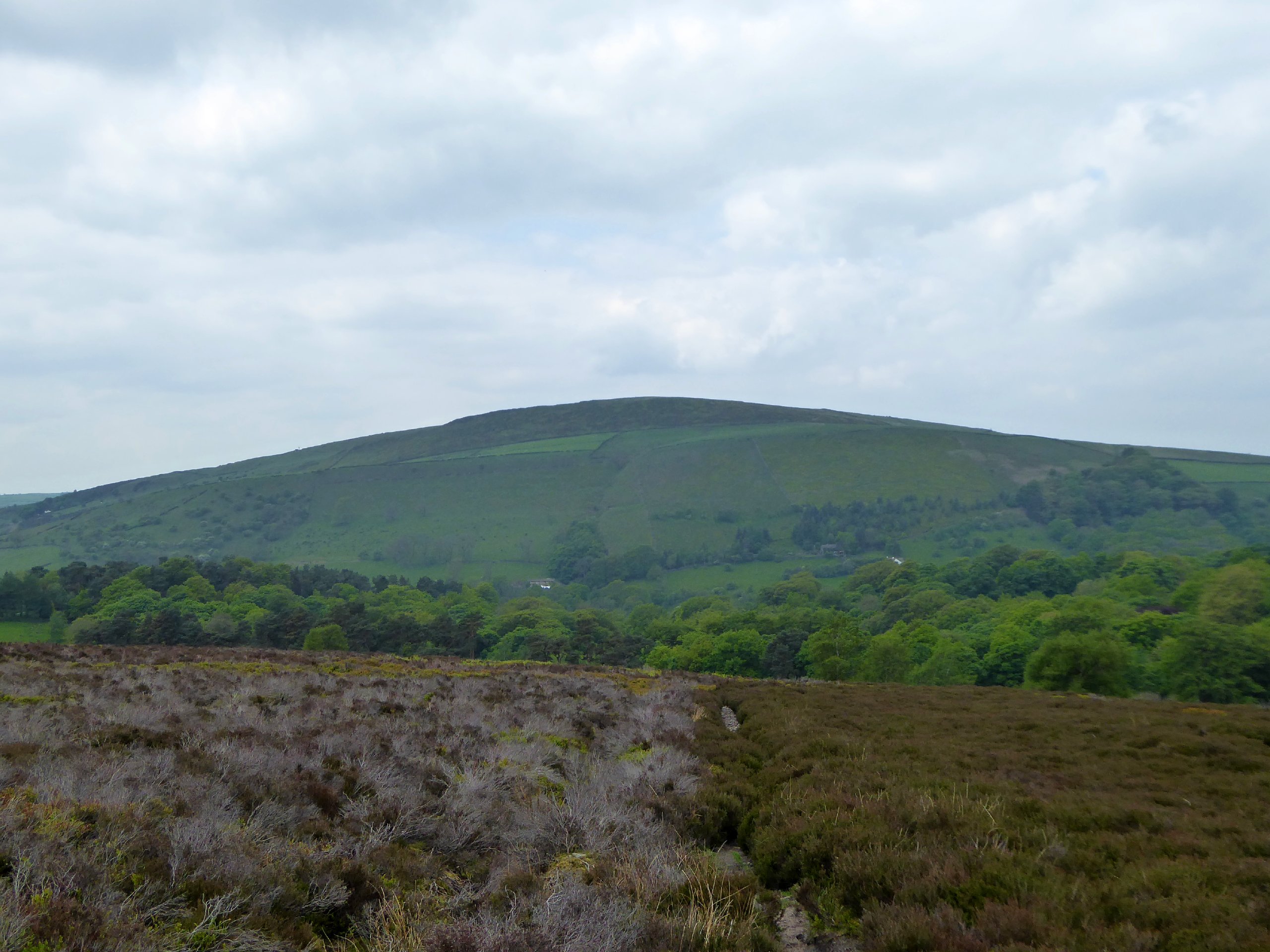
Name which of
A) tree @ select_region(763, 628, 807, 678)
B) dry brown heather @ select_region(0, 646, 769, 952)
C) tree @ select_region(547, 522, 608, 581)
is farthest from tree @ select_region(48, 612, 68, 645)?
tree @ select_region(547, 522, 608, 581)

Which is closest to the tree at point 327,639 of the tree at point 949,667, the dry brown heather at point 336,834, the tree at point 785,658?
the tree at point 785,658

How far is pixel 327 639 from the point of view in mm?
67562

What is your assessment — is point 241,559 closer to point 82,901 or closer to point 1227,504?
point 82,901

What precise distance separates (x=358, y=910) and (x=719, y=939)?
3166mm

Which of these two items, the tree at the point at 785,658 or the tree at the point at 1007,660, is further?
the tree at the point at 785,658

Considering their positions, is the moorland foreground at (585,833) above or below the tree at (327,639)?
above

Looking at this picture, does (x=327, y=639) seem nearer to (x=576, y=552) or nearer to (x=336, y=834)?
(x=336, y=834)

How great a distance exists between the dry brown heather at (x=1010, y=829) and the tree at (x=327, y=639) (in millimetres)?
57562

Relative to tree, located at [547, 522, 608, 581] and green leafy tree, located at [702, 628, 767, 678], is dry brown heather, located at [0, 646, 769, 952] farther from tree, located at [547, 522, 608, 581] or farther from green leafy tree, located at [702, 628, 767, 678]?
tree, located at [547, 522, 608, 581]

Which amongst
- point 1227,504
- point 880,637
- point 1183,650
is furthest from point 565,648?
point 1227,504

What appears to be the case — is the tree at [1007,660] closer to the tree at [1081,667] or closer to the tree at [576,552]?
the tree at [1081,667]

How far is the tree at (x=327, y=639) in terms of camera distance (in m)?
66.8

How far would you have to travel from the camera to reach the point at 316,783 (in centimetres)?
958

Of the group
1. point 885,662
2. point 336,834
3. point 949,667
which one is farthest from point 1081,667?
point 336,834
